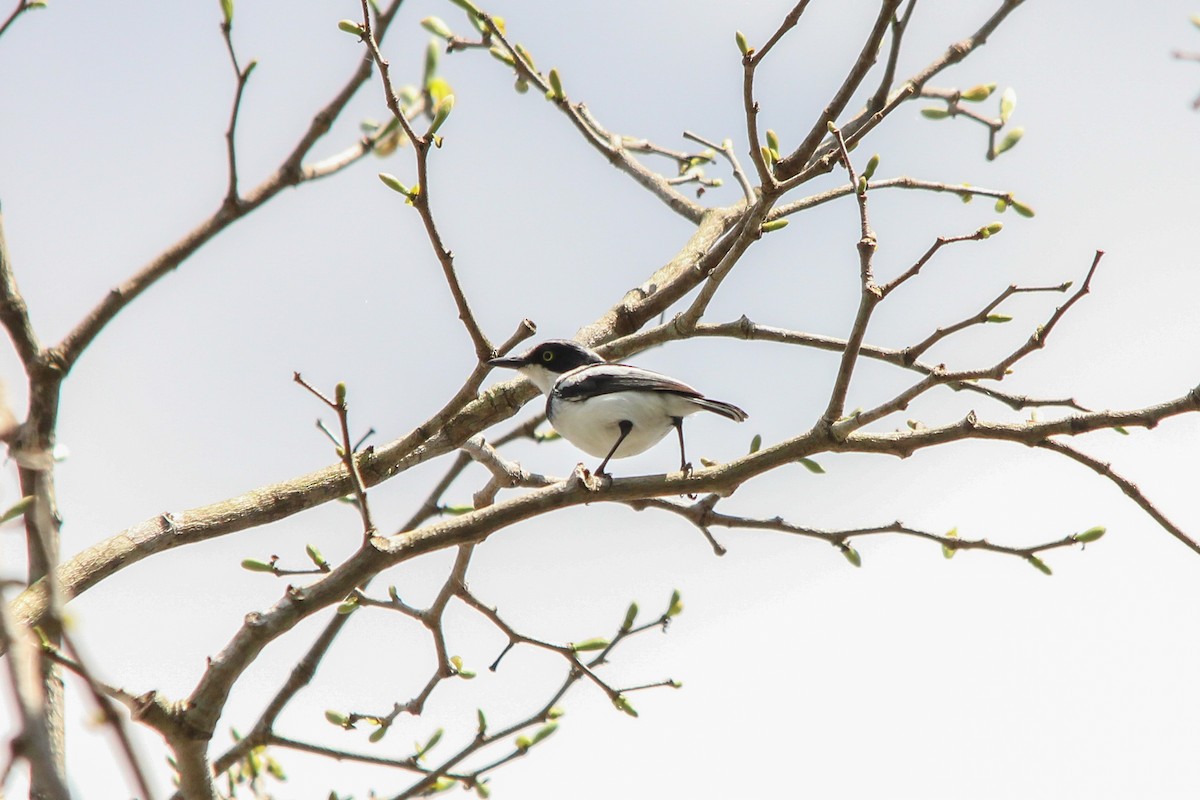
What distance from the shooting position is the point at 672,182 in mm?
7754

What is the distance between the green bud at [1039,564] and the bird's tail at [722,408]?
70.5 inches

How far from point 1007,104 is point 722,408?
2.84 meters

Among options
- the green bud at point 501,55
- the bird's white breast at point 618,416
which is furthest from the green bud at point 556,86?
the bird's white breast at point 618,416

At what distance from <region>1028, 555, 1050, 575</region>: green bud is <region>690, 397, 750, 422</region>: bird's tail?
1790mm

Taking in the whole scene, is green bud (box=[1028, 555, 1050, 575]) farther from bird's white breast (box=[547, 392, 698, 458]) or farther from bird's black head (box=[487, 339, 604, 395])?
bird's black head (box=[487, 339, 604, 395])

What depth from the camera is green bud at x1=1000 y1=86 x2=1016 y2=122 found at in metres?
6.58

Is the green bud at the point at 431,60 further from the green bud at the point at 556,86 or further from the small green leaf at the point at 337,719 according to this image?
the small green leaf at the point at 337,719

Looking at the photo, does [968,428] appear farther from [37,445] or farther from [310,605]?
[37,445]

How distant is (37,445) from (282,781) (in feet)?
8.48

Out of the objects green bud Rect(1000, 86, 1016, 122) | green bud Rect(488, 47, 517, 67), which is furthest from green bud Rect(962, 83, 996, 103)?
green bud Rect(488, 47, 517, 67)

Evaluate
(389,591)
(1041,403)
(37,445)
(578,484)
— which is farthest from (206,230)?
(1041,403)

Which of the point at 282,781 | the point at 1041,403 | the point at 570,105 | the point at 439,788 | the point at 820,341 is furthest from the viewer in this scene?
the point at 570,105

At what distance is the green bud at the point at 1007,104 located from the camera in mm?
6578

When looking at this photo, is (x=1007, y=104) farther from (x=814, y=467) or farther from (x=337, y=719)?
(x=337, y=719)
